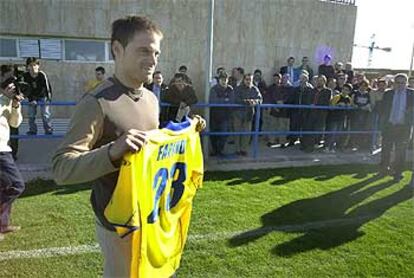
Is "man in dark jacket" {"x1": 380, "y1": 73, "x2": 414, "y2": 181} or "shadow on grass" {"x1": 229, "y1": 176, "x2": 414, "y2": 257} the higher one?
"man in dark jacket" {"x1": 380, "y1": 73, "x2": 414, "y2": 181}

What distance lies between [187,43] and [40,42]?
14.1ft

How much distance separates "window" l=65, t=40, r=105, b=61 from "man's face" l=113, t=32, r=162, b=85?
10.4 metres

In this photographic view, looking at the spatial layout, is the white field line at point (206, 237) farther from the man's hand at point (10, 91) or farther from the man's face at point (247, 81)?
the man's face at point (247, 81)

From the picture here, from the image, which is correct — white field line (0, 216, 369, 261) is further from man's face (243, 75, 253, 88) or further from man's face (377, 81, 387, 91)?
man's face (377, 81, 387, 91)

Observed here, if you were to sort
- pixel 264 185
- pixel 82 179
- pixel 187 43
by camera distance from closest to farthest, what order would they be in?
pixel 82 179 → pixel 264 185 → pixel 187 43

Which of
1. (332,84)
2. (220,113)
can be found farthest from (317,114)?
(220,113)

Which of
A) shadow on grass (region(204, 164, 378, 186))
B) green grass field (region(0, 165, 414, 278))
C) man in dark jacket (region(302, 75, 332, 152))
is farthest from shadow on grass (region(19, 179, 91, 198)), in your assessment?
man in dark jacket (region(302, 75, 332, 152))

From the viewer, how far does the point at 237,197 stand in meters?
5.89

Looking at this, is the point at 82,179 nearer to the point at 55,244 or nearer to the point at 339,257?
the point at 55,244

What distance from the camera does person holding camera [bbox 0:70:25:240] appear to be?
414 centimetres

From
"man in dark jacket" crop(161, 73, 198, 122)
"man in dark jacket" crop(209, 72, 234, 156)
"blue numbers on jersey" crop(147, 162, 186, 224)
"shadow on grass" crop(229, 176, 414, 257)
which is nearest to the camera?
"blue numbers on jersey" crop(147, 162, 186, 224)

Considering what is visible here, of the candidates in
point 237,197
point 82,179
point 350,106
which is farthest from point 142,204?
point 350,106

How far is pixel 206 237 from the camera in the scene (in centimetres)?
451

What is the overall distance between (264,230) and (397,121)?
14.0 ft
